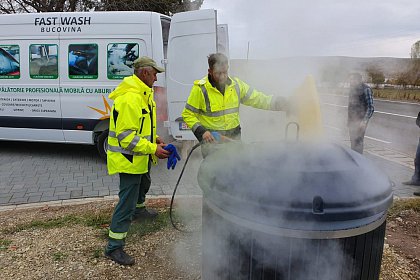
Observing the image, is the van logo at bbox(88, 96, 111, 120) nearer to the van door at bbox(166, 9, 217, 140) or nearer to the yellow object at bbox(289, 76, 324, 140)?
the van door at bbox(166, 9, 217, 140)

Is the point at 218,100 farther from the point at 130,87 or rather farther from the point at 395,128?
the point at 395,128

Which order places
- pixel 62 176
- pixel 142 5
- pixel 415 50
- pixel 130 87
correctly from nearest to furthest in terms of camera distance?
pixel 415 50, pixel 130 87, pixel 62 176, pixel 142 5

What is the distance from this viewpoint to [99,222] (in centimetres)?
359

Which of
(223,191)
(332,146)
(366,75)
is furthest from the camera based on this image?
(366,75)

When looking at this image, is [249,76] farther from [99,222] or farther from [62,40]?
[62,40]

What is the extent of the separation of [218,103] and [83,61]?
10.6 feet

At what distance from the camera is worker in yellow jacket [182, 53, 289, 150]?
3.02 metres

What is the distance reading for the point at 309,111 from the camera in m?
2.01

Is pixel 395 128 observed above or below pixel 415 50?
below

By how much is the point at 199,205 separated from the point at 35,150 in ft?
13.4

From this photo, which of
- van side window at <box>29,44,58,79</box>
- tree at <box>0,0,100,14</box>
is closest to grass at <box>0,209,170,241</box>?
van side window at <box>29,44,58,79</box>

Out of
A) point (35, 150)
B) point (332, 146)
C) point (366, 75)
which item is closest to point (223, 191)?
point (332, 146)

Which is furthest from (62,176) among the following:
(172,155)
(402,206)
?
(402,206)

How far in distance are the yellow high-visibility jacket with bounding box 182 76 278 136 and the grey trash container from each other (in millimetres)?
1297
